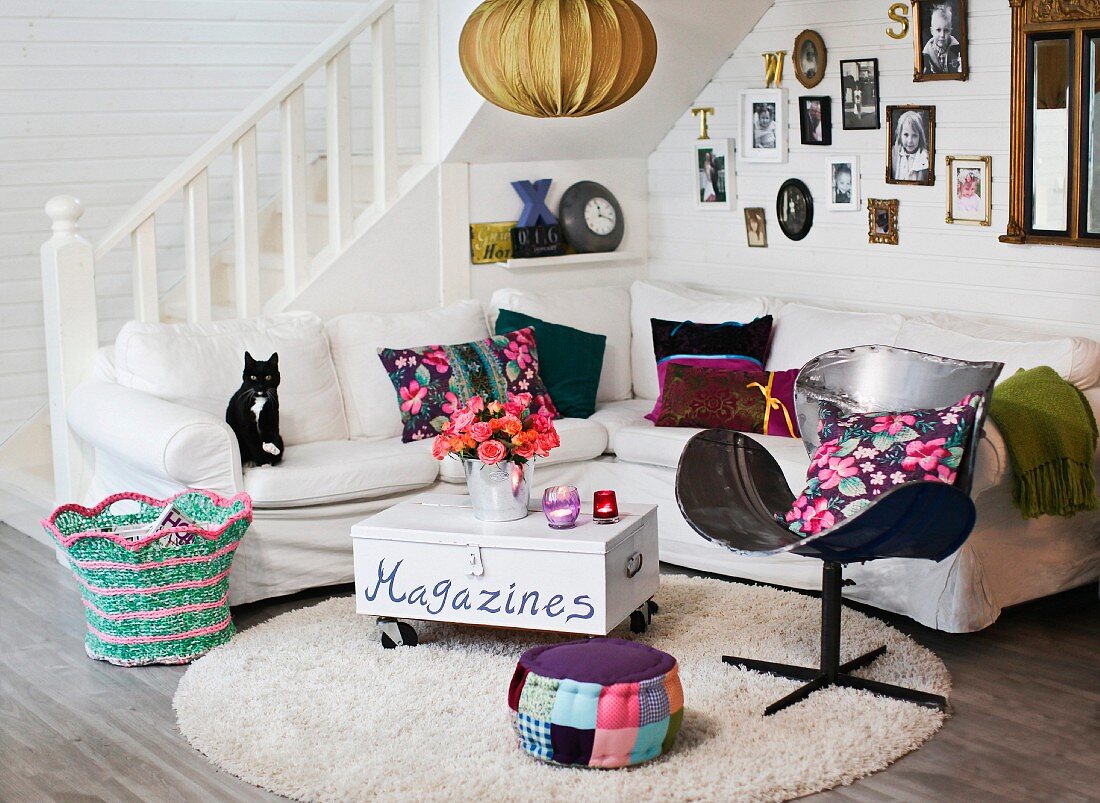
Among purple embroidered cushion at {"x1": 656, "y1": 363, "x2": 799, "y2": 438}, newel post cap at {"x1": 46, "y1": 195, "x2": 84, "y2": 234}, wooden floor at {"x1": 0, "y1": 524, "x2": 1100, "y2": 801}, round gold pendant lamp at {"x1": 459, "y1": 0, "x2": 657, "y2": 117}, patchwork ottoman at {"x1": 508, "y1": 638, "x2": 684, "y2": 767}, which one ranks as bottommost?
wooden floor at {"x1": 0, "y1": 524, "x2": 1100, "y2": 801}

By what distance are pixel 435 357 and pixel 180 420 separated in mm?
941

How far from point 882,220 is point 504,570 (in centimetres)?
208

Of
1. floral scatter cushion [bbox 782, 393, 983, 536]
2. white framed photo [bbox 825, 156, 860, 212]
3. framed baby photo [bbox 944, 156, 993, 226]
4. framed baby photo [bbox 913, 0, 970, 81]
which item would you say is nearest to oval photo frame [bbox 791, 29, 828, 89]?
white framed photo [bbox 825, 156, 860, 212]

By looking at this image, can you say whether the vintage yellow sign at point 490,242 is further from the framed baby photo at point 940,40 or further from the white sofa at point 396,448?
the framed baby photo at point 940,40

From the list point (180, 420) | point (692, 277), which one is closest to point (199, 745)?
point (180, 420)

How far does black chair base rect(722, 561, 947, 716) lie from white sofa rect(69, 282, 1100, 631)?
1.51ft

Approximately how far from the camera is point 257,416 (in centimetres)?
401

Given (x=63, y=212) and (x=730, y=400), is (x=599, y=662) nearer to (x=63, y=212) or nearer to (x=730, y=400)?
(x=730, y=400)

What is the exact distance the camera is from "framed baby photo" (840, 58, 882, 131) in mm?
4660

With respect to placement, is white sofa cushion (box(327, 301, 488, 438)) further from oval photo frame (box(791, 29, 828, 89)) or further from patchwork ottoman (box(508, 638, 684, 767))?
patchwork ottoman (box(508, 638, 684, 767))

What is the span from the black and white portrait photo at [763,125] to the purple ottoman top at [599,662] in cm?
261

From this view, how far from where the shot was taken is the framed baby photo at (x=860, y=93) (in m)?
4.66

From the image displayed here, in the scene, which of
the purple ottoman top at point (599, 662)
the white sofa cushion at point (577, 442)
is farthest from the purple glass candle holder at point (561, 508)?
the white sofa cushion at point (577, 442)

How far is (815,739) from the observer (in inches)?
117
